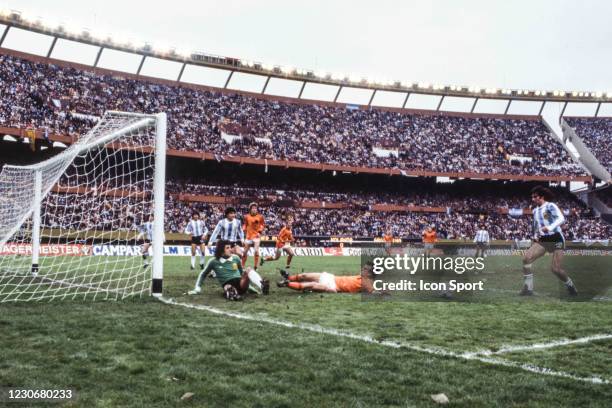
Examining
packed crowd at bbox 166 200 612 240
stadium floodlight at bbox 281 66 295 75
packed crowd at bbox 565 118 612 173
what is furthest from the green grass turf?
packed crowd at bbox 565 118 612 173

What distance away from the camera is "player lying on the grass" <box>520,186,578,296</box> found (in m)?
10.2

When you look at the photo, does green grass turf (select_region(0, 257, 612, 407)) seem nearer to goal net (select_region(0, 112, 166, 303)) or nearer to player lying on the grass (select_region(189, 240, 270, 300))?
player lying on the grass (select_region(189, 240, 270, 300))

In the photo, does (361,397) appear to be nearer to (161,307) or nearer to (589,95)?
(161,307)

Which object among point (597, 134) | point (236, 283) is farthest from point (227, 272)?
point (597, 134)

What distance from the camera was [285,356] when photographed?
4.95m

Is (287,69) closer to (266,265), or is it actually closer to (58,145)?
(58,145)

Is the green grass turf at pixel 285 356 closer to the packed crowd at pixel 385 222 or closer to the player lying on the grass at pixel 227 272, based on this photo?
the player lying on the grass at pixel 227 272

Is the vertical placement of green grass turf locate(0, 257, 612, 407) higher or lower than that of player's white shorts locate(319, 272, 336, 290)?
lower

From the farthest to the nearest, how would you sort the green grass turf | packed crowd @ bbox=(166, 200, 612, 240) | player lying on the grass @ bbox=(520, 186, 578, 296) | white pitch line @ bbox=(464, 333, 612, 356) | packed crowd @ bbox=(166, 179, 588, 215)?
packed crowd @ bbox=(166, 179, 588, 215) < packed crowd @ bbox=(166, 200, 612, 240) < player lying on the grass @ bbox=(520, 186, 578, 296) < white pitch line @ bbox=(464, 333, 612, 356) < the green grass turf

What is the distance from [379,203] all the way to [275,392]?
41306 millimetres

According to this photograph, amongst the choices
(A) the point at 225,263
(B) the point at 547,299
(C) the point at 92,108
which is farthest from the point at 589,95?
(A) the point at 225,263

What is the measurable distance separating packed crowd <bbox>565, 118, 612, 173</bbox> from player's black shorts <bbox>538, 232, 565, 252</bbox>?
46.6 m

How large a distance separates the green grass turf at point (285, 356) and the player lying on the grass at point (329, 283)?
204 centimetres

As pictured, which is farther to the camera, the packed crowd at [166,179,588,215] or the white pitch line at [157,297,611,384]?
the packed crowd at [166,179,588,215]
